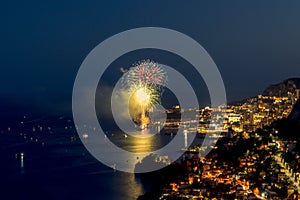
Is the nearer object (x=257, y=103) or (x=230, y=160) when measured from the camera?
(x=230, y=160)

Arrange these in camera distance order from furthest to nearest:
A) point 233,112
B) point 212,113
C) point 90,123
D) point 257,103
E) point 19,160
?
point 90,123 → point 212,113 → point 233,112 → point 257,103 → point 19,160

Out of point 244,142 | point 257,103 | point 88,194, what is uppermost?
point 257,103

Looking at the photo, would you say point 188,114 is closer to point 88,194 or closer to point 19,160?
point 19,160

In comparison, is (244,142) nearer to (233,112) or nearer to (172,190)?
(172,190)

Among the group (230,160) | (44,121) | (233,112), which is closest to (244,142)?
(230,160)

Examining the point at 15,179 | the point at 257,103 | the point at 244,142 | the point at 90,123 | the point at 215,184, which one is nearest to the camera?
the point at 215,184

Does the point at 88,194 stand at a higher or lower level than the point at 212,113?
lower

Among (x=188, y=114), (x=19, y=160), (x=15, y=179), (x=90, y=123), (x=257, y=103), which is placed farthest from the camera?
(x=90, y=123)

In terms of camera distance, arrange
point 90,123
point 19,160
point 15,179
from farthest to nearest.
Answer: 1. point 90,123
2. point 19,160
3. point 15,179

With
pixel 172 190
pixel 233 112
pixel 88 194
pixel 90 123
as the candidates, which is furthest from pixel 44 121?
pixel 172 190
